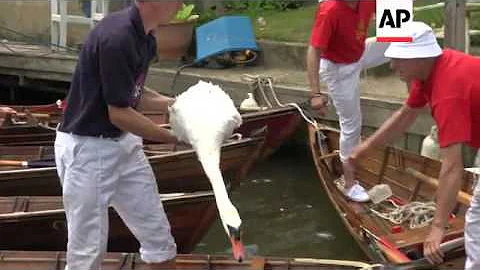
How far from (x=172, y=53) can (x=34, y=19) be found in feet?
9.76

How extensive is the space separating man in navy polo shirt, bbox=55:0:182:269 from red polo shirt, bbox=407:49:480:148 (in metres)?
1.21

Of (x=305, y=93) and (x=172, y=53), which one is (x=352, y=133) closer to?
(x=305, y=93)

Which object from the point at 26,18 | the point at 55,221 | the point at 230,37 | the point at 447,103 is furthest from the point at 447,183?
the point at 26,18

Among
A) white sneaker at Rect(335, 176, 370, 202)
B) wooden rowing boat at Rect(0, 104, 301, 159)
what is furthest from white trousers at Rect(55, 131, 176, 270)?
wooden rowing boat at Rect(0, 104, 301, 159)

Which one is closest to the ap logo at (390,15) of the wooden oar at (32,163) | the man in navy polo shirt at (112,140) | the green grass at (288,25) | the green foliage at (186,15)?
the man in navy polo shirt at (112,140)

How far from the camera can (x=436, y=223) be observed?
154 inches

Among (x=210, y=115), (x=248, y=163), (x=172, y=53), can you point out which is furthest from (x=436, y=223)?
(x=172, y=53)

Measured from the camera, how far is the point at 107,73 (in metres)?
3.66

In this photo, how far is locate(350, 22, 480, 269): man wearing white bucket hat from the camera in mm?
3744

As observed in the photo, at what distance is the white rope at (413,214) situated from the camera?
5.97m

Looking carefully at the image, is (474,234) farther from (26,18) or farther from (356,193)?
(26,18)

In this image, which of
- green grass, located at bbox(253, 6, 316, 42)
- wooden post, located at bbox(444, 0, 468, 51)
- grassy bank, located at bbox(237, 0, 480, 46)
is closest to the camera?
wooden post, located at bbox(444, 0, 468, 51)

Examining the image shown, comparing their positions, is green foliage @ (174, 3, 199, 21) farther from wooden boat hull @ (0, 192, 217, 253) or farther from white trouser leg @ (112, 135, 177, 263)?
white trouser leg @ (112, 135, 177, 263)

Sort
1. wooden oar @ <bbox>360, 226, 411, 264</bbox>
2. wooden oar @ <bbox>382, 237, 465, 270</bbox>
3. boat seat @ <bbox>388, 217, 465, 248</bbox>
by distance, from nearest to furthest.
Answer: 1. wooden oar @ <bbox>382, 237, 465, 270</bbox>
2. wooden oar @ <bbox>360, 226, 411, 264</bbox>
3. boat seat @ <bbox>388, 217, 465, 248</bbox>
